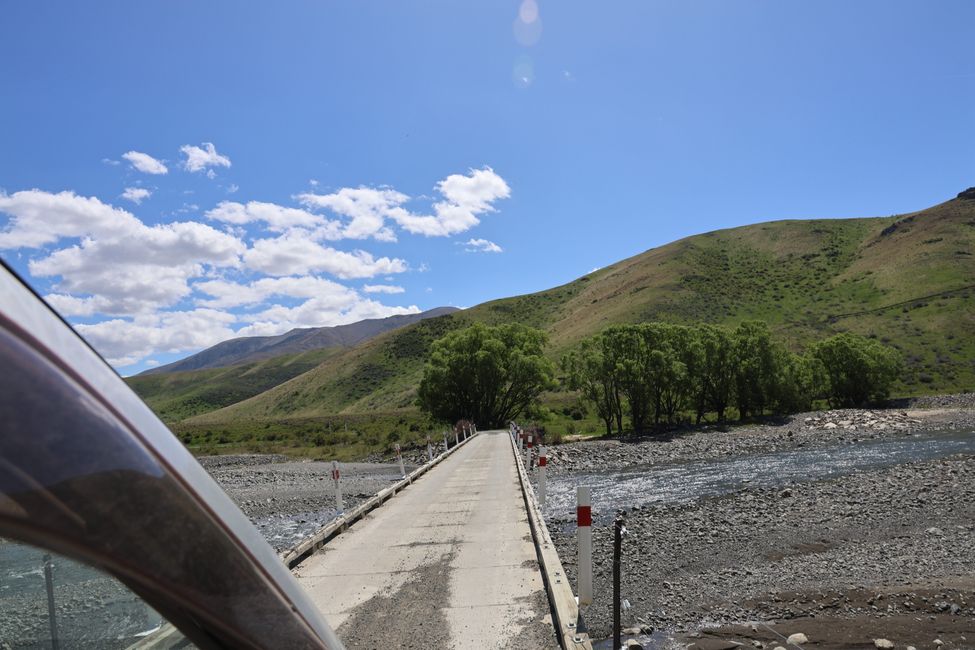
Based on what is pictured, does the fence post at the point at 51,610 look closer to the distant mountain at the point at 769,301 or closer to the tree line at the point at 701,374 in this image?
the tree line at the point at 701,374

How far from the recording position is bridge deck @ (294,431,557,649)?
5449mm

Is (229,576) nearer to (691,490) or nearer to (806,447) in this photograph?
(691,490)

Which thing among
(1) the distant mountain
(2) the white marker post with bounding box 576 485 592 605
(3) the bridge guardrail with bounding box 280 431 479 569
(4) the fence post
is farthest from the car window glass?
(1) the distant mountain

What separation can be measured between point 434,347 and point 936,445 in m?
36.5

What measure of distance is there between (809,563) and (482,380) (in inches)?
1575

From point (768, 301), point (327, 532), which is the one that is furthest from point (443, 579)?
point (768, 301)

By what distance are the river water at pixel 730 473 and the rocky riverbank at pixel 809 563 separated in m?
1.37

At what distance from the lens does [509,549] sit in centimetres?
836

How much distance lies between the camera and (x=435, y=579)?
7.08 m

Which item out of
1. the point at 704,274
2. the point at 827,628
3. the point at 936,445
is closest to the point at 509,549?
the point at 827,628

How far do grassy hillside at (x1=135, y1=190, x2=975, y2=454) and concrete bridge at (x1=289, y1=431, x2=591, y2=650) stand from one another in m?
67.4

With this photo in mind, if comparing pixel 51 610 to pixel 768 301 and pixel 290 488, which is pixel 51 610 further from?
pixel 768 301

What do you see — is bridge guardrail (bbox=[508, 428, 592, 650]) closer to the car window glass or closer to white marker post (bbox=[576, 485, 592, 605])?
white marker post (bbox=[576, 485, 592, 605])

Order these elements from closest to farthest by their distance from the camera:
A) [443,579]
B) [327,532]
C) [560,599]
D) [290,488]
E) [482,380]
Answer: [560,599]
[443,579]
[327,532]
[290,488]
[482,380]
